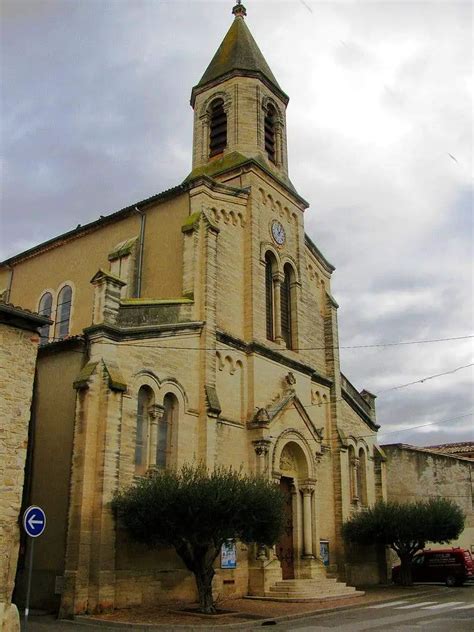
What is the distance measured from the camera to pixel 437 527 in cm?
2709

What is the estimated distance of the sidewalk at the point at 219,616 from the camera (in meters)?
16.1

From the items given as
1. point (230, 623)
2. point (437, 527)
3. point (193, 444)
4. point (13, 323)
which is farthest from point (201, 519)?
point (437, 527)

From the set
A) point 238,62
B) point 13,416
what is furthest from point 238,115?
point 13,416

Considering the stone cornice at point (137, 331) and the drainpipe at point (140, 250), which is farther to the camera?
the drainpipe at point (140, 250)

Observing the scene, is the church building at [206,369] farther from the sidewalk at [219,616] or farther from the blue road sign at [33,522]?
the blue road sign at [33,522]

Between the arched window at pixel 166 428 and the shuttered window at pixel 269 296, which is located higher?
the shuttered window at pixel 269 296

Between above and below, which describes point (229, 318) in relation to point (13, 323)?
above

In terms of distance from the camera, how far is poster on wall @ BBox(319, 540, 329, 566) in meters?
26.6

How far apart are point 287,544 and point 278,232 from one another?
12656 millimetres

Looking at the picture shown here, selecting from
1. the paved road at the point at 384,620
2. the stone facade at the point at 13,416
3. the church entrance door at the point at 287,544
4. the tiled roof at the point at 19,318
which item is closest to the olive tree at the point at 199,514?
the paved road at the point at 384,620

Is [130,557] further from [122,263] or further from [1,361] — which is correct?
[122,263]

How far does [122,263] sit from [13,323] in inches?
436

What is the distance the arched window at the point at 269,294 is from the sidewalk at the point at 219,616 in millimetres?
10139

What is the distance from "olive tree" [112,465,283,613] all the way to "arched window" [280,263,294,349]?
1012 cm
